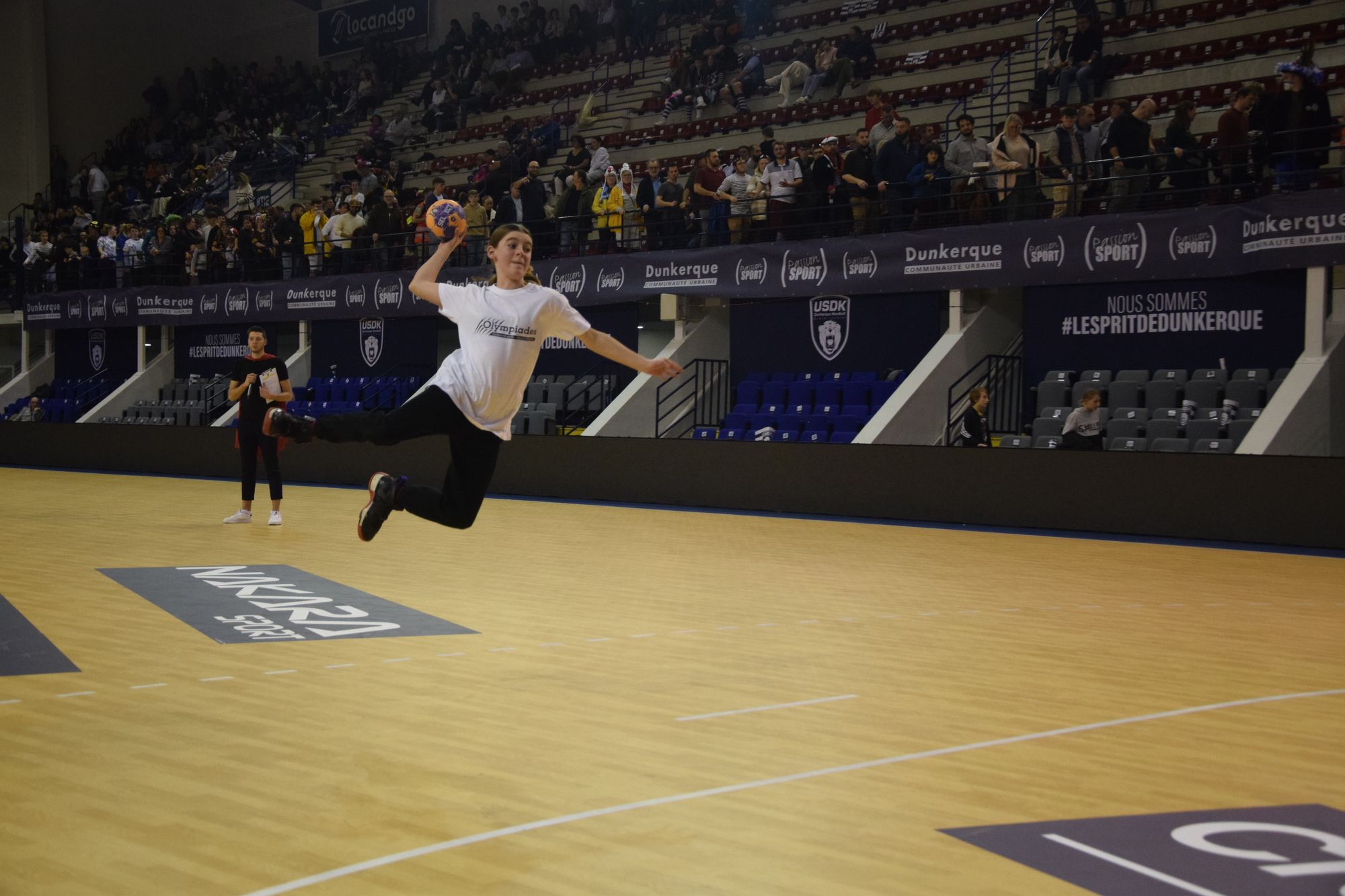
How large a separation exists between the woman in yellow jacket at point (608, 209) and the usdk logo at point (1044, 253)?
23.7ft


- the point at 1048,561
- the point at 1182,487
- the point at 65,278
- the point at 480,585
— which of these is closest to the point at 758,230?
the point at 1182,487

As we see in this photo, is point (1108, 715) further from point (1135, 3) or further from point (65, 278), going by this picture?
point (65, 278)

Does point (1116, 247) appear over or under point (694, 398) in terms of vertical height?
over

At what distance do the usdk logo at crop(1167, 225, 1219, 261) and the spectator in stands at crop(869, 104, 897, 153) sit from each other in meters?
4.53

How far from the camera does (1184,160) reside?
52.9 feet

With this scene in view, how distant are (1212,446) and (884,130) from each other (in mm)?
7017

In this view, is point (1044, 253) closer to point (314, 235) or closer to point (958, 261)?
point (958, 261)

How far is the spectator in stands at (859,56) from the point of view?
81.1ft

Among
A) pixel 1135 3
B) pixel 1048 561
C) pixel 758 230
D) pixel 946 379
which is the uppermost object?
pixel 1135 3

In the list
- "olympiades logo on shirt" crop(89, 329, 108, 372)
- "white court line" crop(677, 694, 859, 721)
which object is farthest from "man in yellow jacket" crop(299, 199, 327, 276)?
"white court line" crop(677, 694, 859, 721)

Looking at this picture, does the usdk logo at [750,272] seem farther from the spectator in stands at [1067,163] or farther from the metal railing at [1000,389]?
the spectator in stands at [1067,163]

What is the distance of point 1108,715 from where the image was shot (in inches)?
227

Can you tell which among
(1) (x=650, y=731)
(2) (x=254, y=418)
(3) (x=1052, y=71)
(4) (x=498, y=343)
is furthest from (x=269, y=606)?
(3) (x=1052, y=71)

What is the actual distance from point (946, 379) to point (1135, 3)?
847cm
